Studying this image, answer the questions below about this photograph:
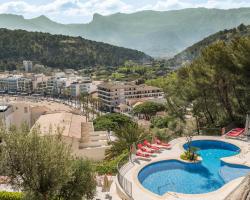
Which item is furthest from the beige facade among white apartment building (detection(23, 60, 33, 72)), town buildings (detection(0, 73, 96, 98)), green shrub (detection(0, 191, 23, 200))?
white apartment building (detection(23, 60, 33, 72))

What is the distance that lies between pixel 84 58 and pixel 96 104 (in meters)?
96.0

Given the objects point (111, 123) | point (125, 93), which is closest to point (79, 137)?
point (111, 123)

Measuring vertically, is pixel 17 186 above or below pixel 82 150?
above

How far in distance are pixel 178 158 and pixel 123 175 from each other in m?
4.39

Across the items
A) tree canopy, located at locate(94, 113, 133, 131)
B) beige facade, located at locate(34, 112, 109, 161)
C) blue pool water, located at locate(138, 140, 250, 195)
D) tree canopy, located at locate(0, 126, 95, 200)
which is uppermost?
tree canopy, located at locate(0, 126, 95, 200)

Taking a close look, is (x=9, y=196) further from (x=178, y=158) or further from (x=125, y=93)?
(x=125, y=93)

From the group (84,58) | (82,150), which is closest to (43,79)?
(84,58)

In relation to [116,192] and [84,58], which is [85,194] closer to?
[116,192]

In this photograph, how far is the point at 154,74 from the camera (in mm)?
139500

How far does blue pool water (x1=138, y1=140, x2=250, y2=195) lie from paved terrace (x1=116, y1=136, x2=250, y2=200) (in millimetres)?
418

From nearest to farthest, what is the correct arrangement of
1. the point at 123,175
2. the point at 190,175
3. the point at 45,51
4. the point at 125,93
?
the point at 123,175 → the point at 190,175 → the point at 125,93 → the point at 45,51

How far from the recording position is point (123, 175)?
63.2 feet

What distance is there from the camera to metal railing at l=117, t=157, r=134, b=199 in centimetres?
1684

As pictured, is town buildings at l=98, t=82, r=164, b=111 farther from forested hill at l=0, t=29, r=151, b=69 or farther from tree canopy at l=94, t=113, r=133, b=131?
forested hill at l=0, t=29, r=151, b=69
